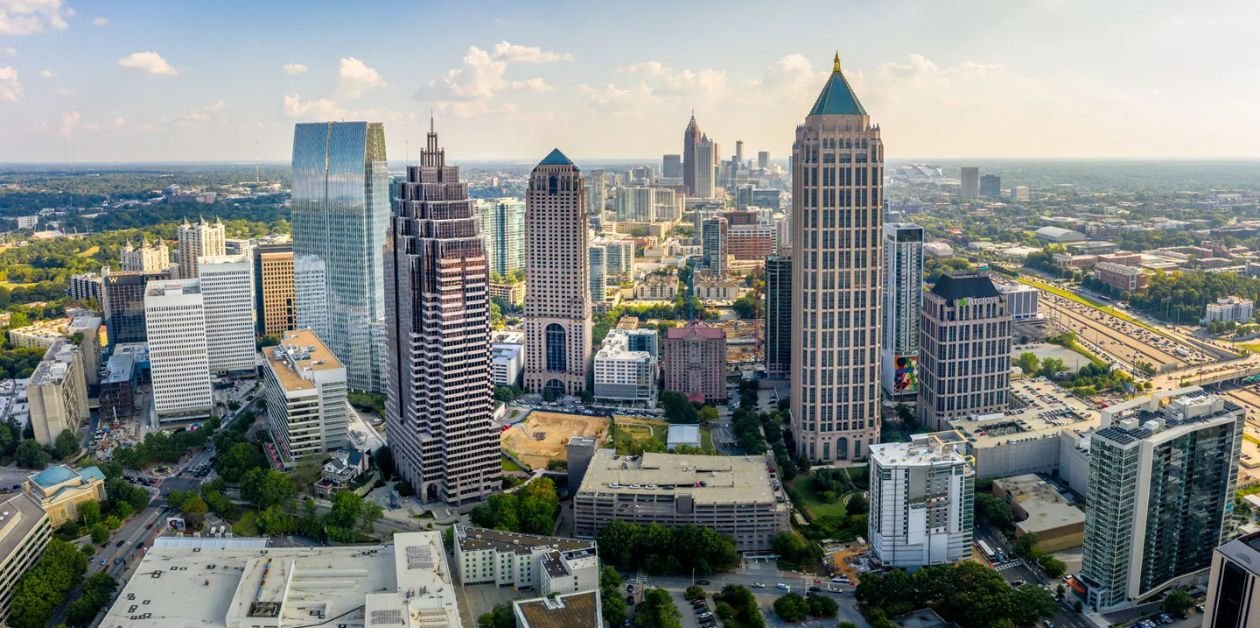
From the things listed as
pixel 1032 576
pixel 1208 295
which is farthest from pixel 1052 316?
pixel 1032 576

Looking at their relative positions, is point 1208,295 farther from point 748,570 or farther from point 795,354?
point 748,570

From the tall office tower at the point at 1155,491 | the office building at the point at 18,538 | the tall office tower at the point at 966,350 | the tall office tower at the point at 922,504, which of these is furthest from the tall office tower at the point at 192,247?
the tall office tower at the point at 1155,491

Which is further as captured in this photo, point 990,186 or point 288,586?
point 990,186

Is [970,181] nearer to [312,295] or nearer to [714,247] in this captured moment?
[714,247]

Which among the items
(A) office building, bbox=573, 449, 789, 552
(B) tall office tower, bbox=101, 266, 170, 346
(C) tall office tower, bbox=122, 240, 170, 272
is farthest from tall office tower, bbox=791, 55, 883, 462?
(C) tall office tower, bbox=122, 240, 170, 272

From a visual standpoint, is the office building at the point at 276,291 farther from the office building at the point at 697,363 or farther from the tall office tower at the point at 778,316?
the tall office tower at the point at 778,316

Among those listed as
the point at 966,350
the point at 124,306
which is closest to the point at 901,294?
the point at 966,350
